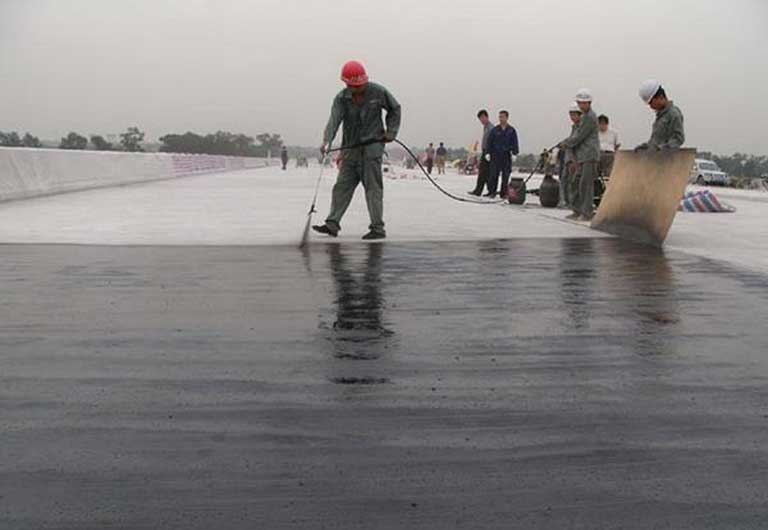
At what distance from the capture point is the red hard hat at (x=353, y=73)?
8.41 m

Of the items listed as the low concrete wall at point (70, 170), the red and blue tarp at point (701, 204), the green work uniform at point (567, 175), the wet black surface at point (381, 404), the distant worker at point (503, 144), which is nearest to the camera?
the wet black surface at point (381, 404)

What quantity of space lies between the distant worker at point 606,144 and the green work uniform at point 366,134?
6527mm

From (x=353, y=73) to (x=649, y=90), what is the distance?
3231 millimetres

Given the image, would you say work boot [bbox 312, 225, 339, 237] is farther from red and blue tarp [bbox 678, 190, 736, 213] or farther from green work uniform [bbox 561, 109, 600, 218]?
red and blue tarp [bbox 678, 190, 736, 213]

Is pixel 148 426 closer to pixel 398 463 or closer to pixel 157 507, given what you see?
pixel 157 507

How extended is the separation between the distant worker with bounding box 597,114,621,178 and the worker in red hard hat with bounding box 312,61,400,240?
256 inches

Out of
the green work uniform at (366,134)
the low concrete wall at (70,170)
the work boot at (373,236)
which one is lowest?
the low concrete wall at (70,170)

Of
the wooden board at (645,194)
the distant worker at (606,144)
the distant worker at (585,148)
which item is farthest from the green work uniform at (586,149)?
the distant worker at (606,144)

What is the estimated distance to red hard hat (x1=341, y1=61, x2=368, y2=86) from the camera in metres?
8.41

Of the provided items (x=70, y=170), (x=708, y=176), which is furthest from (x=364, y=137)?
(x=708, y=176)

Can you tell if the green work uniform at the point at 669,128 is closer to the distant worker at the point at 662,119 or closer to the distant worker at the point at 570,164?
the distant worker at the point at 662,119

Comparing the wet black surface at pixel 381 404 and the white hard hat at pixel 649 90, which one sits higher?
the white hard hat at pixel 649 90

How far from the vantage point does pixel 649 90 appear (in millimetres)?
9000

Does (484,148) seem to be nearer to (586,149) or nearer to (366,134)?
(586,149)
